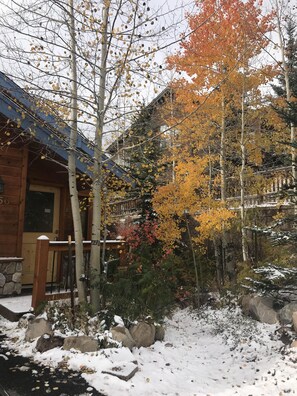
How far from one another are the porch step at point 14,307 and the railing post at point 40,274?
257 millimetres

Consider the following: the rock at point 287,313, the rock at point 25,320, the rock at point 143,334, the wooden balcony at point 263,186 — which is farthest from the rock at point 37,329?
the wooden balcony at point 263,186

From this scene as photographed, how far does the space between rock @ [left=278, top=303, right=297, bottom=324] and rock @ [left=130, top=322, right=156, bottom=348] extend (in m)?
2.23

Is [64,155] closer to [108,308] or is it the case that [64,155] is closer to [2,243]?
[2,243]

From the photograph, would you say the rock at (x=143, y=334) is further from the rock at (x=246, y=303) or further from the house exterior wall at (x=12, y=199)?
the house exterior wall at (x=12, y=199)

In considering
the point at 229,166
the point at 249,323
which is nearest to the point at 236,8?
the point at 229,166

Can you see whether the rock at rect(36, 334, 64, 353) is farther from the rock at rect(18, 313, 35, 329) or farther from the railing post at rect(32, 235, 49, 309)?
the railing post at rect(32, 235, 49, 309)

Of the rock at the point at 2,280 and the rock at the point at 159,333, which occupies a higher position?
the rock at the point at 2,280

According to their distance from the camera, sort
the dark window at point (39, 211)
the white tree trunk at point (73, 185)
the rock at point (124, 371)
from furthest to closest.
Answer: the dark window at point (39, 211) < the white tree trunk at point (73, 185) < the rock at point (124, 371)

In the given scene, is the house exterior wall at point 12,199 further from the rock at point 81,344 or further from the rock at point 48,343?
the rock at point 81,344

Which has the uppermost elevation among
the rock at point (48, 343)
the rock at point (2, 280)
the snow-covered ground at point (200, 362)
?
the rock at point (2, 280)

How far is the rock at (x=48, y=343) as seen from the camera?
446cm

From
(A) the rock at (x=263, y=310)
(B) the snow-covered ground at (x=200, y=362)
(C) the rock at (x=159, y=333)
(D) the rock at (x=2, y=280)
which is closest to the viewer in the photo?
(B) the snow-covered ground at (x=200, y=362)

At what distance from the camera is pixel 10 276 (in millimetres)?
6875

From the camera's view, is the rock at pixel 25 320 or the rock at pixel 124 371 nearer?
the rock at pixel 124 371
